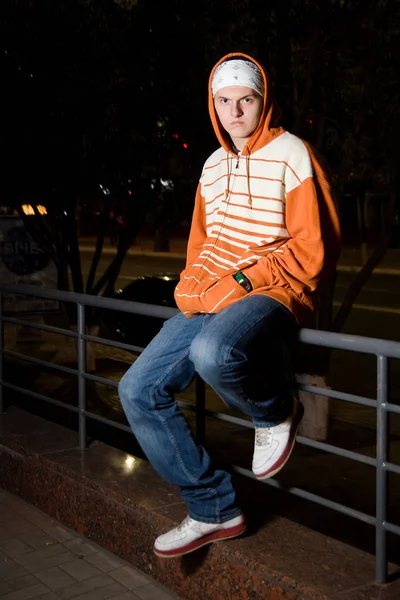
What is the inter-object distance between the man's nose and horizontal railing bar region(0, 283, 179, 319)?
3.13 feet

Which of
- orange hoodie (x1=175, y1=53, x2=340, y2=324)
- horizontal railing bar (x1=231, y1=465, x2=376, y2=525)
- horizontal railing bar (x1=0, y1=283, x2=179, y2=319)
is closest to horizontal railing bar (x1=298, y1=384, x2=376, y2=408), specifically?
orange hoodie (x1=175, y1=53, x2=340, y2=324)

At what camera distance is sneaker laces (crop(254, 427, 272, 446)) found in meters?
3.78

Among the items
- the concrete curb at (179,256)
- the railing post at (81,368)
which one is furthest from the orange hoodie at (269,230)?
the concrete curb at (179,256)

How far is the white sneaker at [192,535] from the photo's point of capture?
4.02 metres

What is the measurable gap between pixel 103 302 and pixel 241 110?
5.20ft

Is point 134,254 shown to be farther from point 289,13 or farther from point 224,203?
point 224,203

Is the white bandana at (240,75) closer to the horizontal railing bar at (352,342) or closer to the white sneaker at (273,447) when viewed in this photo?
the horizontal railing bar at (352,342)

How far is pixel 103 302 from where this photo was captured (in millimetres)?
5055

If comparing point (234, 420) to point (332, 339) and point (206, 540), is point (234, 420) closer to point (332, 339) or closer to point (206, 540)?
point (206, 540)

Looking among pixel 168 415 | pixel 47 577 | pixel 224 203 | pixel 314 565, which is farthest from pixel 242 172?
pixel 47 577

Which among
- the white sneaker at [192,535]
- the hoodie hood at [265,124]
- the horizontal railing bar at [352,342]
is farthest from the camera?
the white sneaker at [192,535]

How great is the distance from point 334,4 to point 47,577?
21.5 feet

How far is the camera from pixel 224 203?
153 inches

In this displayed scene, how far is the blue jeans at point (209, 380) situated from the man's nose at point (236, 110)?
0.73 m
